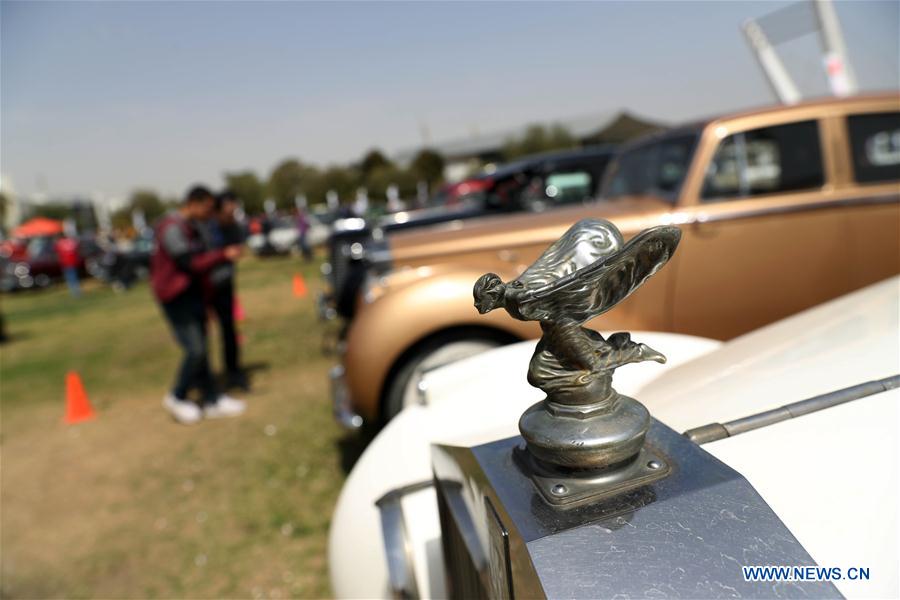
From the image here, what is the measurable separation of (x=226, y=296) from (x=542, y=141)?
37.2 meters

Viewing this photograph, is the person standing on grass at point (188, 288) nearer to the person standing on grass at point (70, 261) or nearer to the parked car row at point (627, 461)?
the parked car row at point (627, 461)

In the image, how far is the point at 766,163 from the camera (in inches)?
148

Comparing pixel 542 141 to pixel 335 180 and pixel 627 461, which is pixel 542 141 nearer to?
pixel 335 180

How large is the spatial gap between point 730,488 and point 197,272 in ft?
14.6

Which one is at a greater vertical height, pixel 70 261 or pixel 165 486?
pixel 70 261

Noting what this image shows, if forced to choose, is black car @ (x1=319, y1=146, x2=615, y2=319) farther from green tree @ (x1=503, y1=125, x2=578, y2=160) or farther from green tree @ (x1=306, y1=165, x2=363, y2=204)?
green tree @ (x1=306, y1=165, x2=363, y2=204)

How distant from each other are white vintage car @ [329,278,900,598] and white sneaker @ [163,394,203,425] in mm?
3497

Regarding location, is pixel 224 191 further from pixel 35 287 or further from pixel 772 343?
pixel 35 287

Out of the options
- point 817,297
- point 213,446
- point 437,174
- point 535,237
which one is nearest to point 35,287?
point 213,446

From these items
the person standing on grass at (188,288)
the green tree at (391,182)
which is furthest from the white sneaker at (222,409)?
the green tree at (391,182)

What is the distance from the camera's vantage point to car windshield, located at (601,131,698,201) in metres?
3.94

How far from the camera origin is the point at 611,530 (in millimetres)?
784

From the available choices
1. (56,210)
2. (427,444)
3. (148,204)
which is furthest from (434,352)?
(56,210)

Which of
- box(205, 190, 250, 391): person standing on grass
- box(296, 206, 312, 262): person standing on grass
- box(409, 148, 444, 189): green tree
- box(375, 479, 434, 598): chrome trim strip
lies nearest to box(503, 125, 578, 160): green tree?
box(409, 148, 444, 189): green tree
